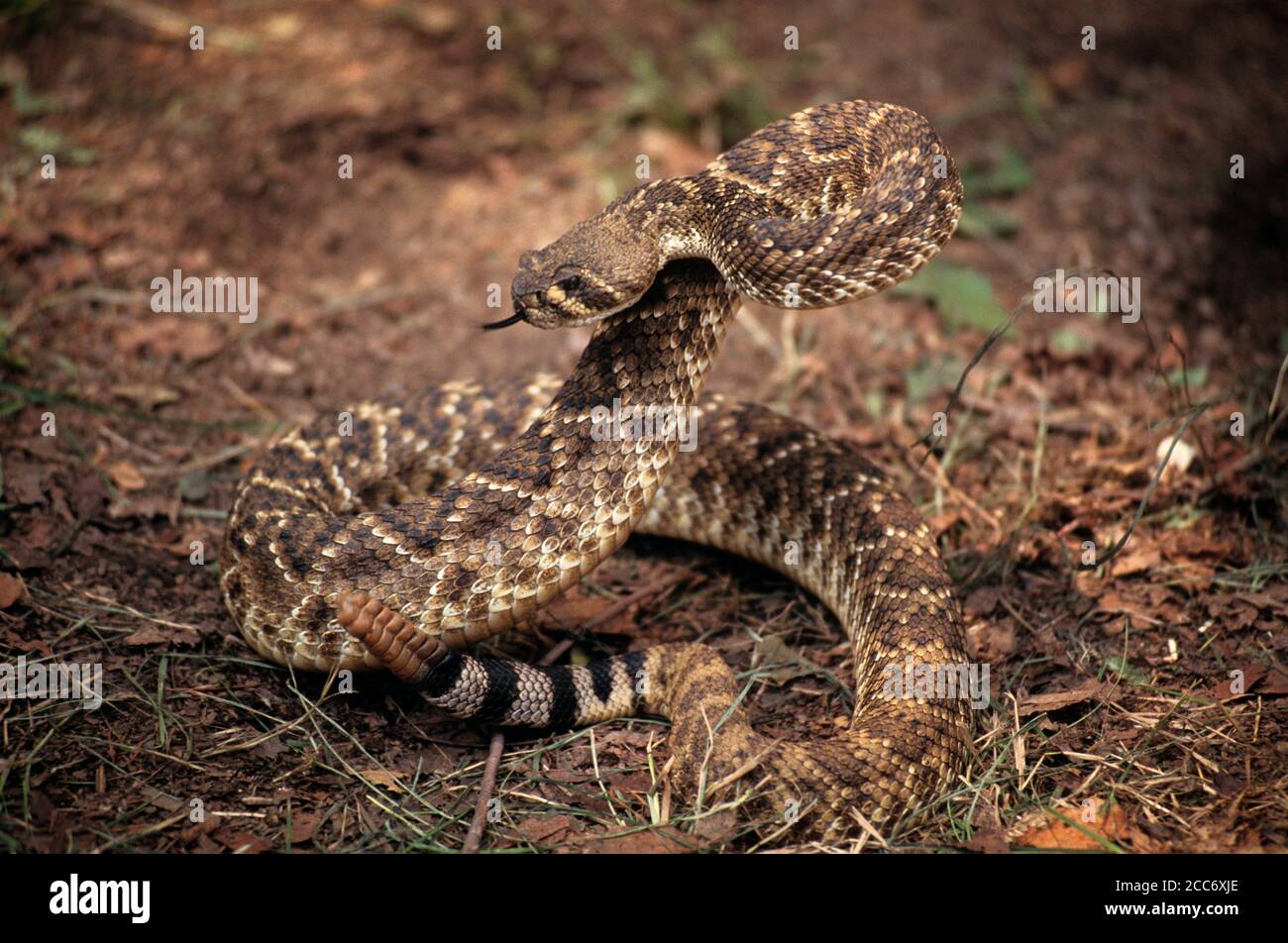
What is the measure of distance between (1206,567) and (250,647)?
499 centimetres

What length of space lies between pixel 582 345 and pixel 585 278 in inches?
124

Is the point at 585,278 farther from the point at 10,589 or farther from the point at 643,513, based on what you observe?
the point at 10,589

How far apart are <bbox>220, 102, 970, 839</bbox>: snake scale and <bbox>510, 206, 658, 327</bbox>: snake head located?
0.4 inches

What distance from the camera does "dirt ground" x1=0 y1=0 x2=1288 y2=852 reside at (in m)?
4.91

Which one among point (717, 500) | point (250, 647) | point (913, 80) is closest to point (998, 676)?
point (717, 500)

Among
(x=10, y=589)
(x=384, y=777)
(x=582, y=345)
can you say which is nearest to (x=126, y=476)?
(x=10, y=589)

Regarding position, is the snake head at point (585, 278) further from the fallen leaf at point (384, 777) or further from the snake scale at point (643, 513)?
the fallen leaf at point (384, 777)

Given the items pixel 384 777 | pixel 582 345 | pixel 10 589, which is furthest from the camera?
pixel 582 345

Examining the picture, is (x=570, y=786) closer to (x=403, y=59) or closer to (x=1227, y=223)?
(x=1227, y=223)

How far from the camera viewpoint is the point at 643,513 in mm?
5652

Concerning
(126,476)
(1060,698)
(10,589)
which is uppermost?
(126,476)

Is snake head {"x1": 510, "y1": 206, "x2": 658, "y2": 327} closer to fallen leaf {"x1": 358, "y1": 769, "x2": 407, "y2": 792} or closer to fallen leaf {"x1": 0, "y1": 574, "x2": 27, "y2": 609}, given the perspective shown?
fallen leaf {"x1": 358, "y1": 769, "x2": 407, "y2": 792}

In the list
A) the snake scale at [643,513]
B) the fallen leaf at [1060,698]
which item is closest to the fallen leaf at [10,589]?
the snake scale at [643,513]

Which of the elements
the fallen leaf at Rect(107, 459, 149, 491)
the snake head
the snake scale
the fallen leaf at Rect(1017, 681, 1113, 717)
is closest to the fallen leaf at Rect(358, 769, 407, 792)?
the snake scale
